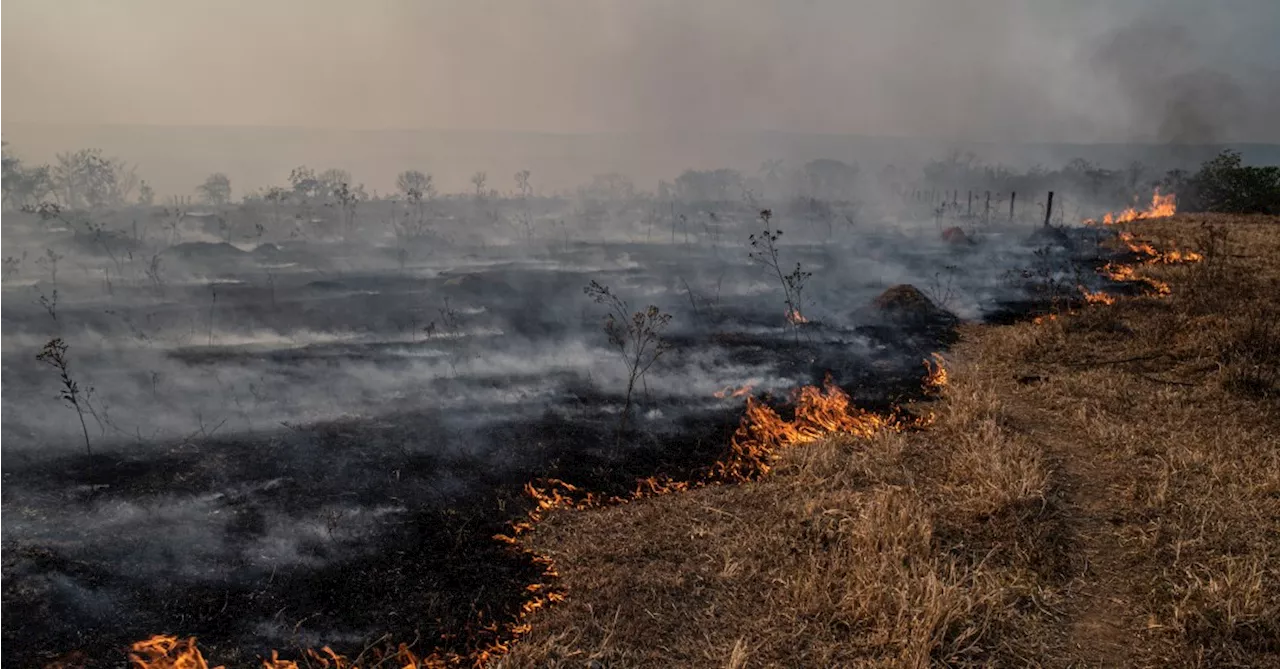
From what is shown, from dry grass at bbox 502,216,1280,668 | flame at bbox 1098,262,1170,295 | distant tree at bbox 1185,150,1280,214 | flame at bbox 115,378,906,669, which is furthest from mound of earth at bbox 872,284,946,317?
distant tree at bbox 1185,150,1280,214

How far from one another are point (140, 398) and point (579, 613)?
9.64 metres

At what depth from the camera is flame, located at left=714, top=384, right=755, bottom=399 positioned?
12.1 metres

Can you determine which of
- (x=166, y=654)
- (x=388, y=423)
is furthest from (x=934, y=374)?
(x=166, y=654)

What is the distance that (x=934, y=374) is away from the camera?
13.0 m

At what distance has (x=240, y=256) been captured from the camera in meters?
32.1

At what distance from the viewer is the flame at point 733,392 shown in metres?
12.1

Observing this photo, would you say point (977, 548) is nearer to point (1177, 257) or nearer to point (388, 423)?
point (388, 423)

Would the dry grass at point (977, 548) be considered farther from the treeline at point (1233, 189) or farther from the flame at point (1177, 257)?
the treeline at point (1233, 189)

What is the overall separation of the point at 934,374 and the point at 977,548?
6.93 meters

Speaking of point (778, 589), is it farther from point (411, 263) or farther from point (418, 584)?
point (411, 263)

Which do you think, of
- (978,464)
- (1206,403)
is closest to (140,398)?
(978,464)

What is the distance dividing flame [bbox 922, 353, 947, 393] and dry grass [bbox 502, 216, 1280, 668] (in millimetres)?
1416

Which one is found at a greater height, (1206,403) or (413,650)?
(1206,403)

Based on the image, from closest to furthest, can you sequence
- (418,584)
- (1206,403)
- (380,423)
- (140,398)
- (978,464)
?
(418,584) → (978,464) → (1206,403) → (380,423) → (140,398)
